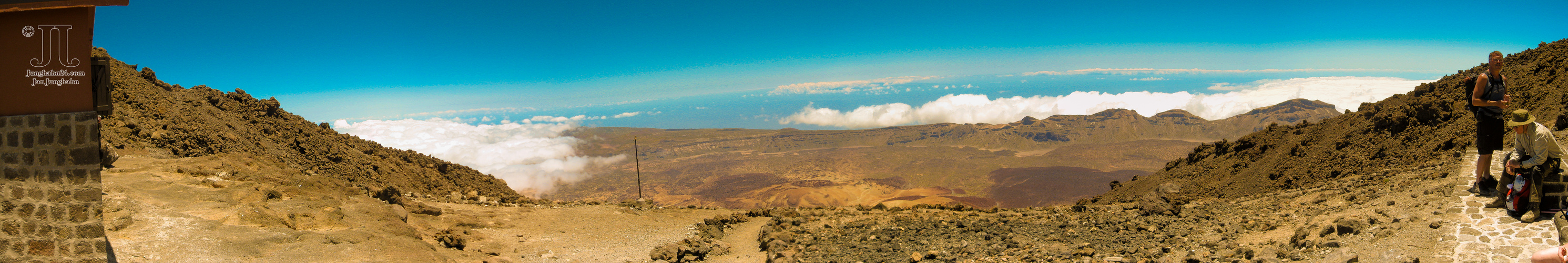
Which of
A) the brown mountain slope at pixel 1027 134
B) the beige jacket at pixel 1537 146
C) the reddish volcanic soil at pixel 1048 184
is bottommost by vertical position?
the reddish volcanic soil at pixel 1048 184

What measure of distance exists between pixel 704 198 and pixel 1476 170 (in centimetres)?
9774

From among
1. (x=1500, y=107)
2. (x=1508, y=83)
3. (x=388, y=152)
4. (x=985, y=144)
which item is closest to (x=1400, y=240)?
(x=1500, y=107)

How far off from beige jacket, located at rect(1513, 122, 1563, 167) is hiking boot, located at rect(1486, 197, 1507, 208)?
51 cm

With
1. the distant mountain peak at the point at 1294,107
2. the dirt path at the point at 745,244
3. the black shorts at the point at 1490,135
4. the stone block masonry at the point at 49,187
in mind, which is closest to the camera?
the stone block masonry at the point at 49,187

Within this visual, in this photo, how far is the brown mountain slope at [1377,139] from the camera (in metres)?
12.0

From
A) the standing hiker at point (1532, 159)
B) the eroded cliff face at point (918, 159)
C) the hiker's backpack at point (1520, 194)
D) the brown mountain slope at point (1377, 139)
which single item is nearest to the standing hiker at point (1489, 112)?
the standing hiker at point (1532, 159)

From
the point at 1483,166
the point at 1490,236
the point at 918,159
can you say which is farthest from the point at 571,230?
the point at 918,159

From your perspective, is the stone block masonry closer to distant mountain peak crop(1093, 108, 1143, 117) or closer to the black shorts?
the black shorts

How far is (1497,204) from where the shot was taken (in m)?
7.04

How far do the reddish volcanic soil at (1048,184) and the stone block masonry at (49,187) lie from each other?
84.0 m

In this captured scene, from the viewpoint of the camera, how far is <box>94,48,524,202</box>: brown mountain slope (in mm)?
14164

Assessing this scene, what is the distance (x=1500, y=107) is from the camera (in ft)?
24.3

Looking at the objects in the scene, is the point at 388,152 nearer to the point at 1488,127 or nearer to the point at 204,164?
the point at 204,164

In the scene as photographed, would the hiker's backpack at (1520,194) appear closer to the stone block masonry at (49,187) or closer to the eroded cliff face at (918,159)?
the stone block masonry at (49,187)
